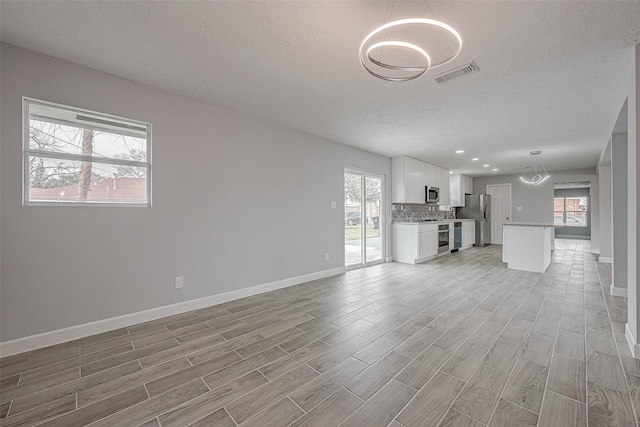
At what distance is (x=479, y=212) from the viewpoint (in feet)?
31.3

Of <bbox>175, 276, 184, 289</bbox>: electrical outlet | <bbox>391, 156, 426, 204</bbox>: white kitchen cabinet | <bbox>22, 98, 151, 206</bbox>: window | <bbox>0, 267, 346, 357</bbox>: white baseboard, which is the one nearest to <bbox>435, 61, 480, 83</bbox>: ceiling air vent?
<bbox>22, 98, 151, 206</bbox>: window

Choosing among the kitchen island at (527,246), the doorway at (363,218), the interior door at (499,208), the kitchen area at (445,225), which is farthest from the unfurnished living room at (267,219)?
the interior door at (499,208)

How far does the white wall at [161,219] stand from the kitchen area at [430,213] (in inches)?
102

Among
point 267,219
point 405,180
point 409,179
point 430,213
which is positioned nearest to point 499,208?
point 430,213

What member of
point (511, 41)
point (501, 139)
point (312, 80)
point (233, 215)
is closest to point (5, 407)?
point (233, 215)

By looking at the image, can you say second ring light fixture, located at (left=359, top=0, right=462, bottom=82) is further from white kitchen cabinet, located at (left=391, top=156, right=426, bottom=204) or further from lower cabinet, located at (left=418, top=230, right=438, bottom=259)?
lower cabinet, located at (left=418, top=230, right=438, bottom=259)

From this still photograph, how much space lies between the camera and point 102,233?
275cm

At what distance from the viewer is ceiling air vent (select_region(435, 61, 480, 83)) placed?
2593mm

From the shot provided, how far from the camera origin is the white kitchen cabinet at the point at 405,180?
6602 millimetres

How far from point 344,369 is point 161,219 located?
8.34ft

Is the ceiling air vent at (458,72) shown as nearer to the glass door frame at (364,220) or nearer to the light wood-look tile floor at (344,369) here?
the light wood-look tile floor at (344,369)

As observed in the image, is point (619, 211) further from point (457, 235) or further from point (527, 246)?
point (457, 235)

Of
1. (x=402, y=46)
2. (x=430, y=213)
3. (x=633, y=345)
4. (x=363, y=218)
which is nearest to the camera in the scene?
(x=402, y=46)

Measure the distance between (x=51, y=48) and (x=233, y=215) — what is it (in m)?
2.34
